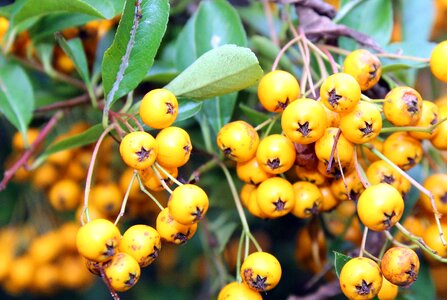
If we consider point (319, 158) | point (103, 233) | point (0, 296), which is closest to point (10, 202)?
point (0, 296)

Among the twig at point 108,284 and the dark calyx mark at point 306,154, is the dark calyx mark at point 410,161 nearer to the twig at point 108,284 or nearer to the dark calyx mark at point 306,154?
the dark calyx mark at point 306,154

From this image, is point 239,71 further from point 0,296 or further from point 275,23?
point 0,296

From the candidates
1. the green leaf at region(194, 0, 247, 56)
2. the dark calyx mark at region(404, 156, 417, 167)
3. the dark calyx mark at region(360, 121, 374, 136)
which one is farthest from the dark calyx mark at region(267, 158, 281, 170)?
the green leaf at region(194, 0, 247, 56)

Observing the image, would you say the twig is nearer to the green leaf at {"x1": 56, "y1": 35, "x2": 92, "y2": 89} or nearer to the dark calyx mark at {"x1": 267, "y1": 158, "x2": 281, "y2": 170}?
the dark calyx mark at {"x1": 267, "y1": 158, "x2": 281, "y2": 170}

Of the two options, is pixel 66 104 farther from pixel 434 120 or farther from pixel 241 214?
pixel 434 120

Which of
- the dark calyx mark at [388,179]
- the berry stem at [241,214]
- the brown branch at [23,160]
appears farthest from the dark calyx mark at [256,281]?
the brown branch at [23,160]

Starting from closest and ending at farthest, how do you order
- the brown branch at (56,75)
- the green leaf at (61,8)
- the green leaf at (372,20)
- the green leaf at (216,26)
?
1. the green leaf at (61,8)
2. the green leaf at (216,26)
3. the green leaf at (372,20)
4. the brown branch at (56,75)
